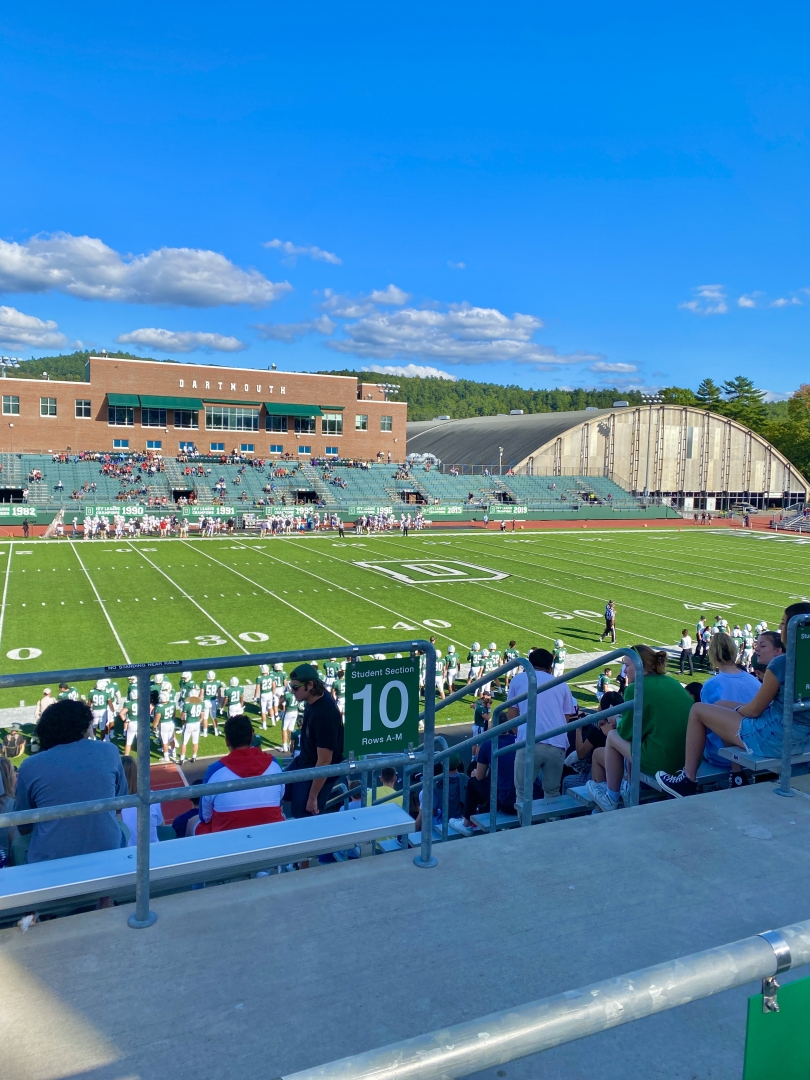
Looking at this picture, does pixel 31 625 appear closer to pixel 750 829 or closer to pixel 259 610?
pixel 259 610

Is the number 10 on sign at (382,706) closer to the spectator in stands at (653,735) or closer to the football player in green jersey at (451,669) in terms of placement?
the spectator in stands at (653,735)

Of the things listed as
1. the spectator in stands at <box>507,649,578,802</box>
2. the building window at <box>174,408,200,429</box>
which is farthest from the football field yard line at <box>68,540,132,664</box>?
the building window at <box>174,408,200,429</box>

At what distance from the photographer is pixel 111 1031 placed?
2.57 m

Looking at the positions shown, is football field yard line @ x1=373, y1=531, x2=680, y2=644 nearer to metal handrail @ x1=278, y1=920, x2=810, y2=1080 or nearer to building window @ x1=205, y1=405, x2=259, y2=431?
metal handrail @ x1=278, y1=920, x2=810, y2=1080

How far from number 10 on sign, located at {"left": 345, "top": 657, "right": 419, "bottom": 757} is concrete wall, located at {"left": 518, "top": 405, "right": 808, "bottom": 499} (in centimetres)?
6675

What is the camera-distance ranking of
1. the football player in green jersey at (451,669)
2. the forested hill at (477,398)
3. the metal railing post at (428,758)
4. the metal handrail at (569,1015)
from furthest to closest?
1. the forested hill at (477,398)
2. the football player in green jersey at (451,669)
3. the metal railing post at (428,758)
4. the metal handrail at (569,1015)

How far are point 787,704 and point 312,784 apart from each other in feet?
9.49

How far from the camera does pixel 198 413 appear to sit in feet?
204

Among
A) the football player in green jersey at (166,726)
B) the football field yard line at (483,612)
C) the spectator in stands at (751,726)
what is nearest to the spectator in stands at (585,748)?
the spectator in stands at (751,726)

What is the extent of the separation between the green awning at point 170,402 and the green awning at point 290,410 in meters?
5.50

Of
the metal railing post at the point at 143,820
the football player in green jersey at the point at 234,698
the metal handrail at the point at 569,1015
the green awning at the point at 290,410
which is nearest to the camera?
the metal handrail at the point at 569,1015

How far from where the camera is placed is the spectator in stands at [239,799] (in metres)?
4.42

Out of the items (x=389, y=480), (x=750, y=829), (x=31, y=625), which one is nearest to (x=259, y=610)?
(x=31, y=625)

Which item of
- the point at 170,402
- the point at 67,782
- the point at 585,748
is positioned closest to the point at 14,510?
the point at 170,402
